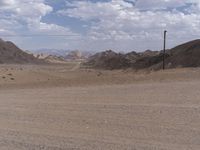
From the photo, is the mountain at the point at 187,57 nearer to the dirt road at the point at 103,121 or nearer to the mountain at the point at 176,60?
the mountain at the point at 176,60

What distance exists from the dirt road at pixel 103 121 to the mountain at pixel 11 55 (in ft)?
308

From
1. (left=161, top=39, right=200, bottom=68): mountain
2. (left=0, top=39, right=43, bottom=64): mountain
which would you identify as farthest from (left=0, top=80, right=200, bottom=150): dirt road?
(left=0, top=39, right=43, bottom=64): mountain

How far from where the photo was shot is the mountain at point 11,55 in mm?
115706

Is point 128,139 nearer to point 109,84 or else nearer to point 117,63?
point 109,84

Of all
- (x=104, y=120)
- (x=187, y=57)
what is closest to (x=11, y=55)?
(x=187, y=57)

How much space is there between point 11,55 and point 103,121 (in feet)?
361

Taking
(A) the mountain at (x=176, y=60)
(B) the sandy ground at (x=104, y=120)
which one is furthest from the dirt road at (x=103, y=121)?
(A) the mountain at (x=176, y=60)

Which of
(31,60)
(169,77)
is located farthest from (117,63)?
(169,77)

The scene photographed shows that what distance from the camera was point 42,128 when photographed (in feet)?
40.4

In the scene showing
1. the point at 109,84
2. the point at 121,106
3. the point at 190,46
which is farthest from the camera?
the point at 190,46

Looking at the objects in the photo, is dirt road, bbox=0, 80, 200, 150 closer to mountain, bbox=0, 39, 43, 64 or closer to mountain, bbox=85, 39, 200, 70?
mountain, bbox=85, 39, 200, 70

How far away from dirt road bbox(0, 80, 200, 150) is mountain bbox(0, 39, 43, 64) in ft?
308

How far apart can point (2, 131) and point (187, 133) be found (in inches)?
182

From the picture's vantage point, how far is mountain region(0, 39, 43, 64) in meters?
116
